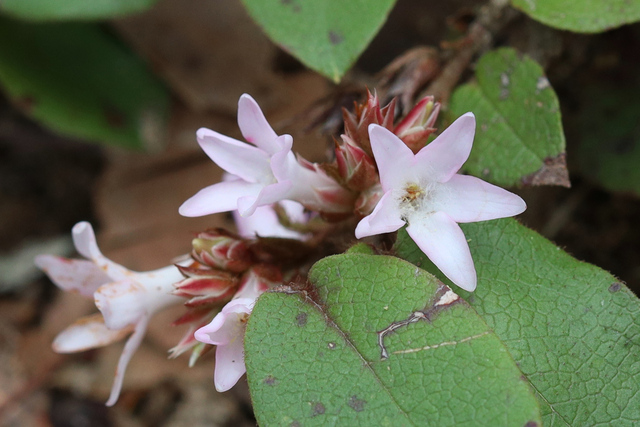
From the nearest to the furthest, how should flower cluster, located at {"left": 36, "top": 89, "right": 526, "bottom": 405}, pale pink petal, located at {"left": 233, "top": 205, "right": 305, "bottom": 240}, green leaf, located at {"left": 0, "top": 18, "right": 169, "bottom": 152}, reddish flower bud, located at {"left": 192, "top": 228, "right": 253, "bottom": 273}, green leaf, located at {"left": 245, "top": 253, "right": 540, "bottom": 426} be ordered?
green leaf, located at {"left": 245, "top": 253, "right": 540, "bottom": 426} → flower cluster, located at {"left": 36, "top": 89, "right": 526, "bottom": 405} → reddish flower bud, located at {"left": 192, "top": 228, "right": 253, "bottom": 273} → pale pink petal, located at {"left": 233, "top": 205, "right": 305, "bottom": 240} → green leaf, located at {"left": 0, "top": 18, "right": 169, "bottom": 152}

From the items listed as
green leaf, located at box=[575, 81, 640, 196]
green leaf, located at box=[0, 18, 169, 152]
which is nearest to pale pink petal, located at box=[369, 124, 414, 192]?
green leaf, located at box=[575, 81, 640, 196]

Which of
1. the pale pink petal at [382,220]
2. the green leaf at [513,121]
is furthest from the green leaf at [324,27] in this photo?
the pale pink petal at [382,220]

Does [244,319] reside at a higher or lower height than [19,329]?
higher

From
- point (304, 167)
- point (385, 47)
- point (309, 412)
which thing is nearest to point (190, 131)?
point (385, 47)

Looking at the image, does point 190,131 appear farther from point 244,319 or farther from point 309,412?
point 309,412

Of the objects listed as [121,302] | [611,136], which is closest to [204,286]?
[121,302]

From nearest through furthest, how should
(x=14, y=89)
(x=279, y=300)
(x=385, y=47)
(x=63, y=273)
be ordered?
(x=279, y=300)
(x=63, y=273)
(x=14, y=89)
(x=385, y=47)

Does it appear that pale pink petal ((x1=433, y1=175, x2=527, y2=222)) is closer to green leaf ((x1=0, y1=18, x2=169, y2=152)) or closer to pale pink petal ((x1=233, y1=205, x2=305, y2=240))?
pale pink petal ((x1=233, y1=205, x2=305, y2=240))
